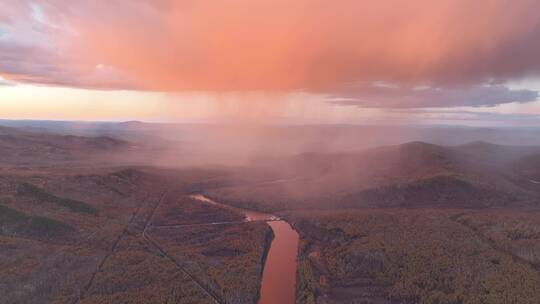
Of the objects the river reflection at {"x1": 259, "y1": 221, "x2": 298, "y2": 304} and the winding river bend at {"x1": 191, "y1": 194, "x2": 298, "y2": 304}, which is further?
the winding river bend at {"x1": 191, "y1": 194, "x2": 298, "y2": 304}

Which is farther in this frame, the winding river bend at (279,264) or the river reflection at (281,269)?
the winding river bend at (279,264)

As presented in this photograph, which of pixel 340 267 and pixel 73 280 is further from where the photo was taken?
pixel 340 267

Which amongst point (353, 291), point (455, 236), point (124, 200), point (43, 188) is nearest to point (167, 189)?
point (124, 200)

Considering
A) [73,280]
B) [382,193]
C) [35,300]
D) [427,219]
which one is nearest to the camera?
[35,300]

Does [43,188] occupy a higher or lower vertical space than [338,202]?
higher

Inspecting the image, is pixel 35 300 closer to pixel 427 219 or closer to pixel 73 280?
pixel 73 280

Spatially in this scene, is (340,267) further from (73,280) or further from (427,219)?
(73,280)

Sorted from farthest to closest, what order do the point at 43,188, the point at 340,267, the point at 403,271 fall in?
the point at 43,188 < the point at 340,267 < the point at 403,271

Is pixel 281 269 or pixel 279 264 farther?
pixel 279 264
